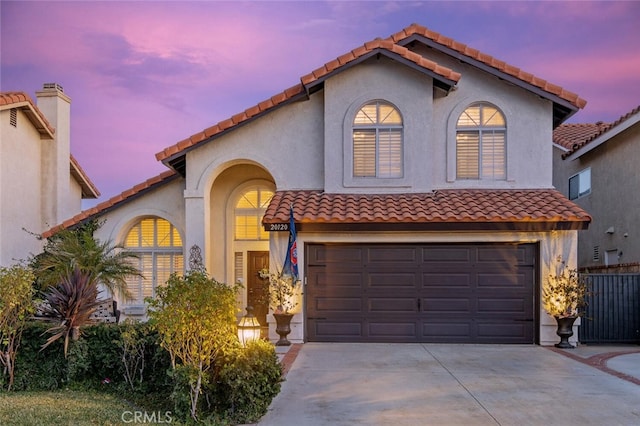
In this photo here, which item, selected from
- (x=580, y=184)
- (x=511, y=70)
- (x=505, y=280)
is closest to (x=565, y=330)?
(x=505, y=280)

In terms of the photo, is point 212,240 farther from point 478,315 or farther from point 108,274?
point 478,315

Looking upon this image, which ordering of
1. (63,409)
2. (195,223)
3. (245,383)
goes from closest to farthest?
(245,383) → (63,409) → (195,223)

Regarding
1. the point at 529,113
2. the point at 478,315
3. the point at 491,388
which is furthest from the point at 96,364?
the point at 529,113

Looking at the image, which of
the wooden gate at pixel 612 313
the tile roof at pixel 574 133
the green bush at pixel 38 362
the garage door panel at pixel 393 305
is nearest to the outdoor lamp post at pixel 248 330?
the green bush at pixel 38 362

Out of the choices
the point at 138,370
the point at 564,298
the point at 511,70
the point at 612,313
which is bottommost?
the point at 138,370

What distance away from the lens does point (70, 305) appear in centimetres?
898

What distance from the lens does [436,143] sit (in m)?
14.1

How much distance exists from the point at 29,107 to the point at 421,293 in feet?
42.8

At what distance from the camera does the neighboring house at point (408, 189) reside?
42.8ft

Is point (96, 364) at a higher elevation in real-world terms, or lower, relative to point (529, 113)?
lower

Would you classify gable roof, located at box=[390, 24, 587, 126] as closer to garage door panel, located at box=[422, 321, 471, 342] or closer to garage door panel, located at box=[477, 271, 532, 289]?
garage door panel, located at box=[477, 271, 532, 289]

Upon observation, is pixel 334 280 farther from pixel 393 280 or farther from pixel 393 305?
pixel 393 305

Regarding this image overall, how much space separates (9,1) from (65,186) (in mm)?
6017

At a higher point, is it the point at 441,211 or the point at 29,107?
the point at 29,107
